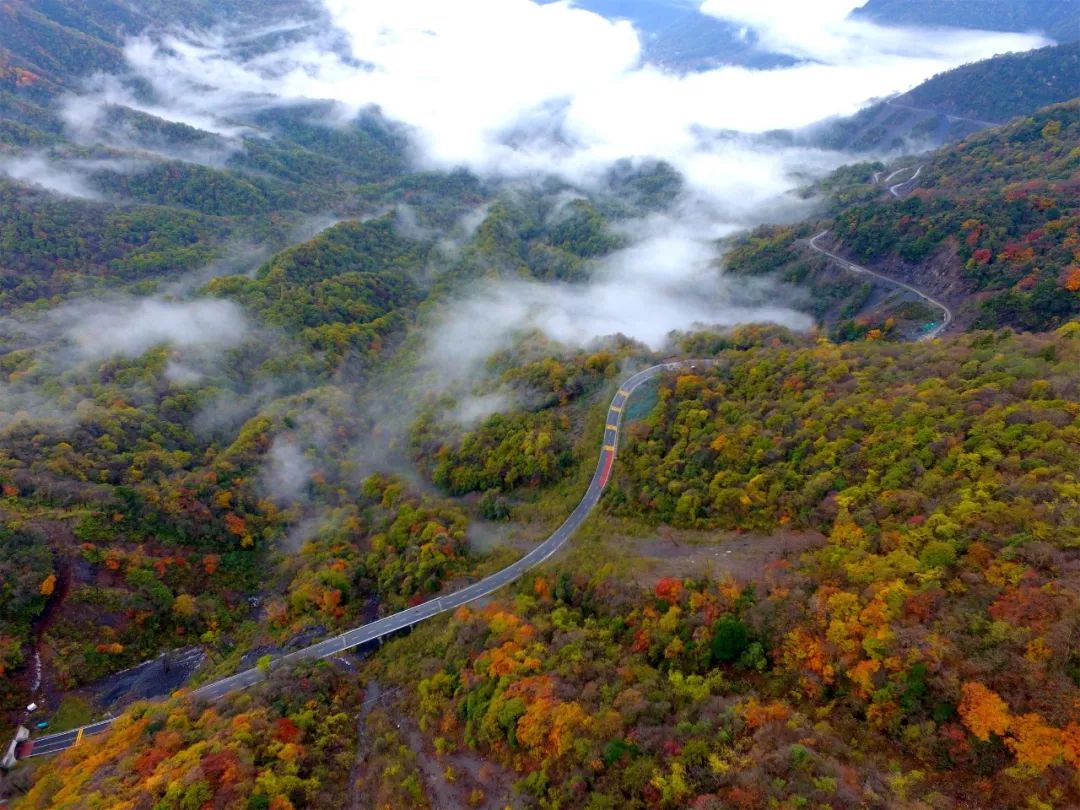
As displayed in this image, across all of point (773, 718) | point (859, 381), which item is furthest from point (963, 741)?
point (859, 381)

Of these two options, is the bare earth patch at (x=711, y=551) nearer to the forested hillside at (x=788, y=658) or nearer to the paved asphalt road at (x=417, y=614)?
the forested hillside at (x=788, y=658)

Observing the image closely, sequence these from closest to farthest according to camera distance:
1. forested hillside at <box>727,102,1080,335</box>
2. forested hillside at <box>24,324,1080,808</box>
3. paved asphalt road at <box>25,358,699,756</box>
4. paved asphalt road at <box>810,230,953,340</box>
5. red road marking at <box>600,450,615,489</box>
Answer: forested hillside at <box>24,324,1080,808</box> → paved asphalt road at <box>25,358,699,756</box> → red road marking at <box>600,450,615,489</box> → forested hillside at <box>727,102,1080,335</box> → paved asphalt road at <box>810,230,953,340</box>

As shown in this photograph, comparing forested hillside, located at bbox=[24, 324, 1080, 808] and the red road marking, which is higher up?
the red road marking

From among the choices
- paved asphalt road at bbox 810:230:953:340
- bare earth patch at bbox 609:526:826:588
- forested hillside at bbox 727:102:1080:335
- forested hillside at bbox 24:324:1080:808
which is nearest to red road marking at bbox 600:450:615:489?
forested hillside at bbox 24:324:1080:808

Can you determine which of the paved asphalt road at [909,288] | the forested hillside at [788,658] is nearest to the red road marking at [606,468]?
the forested hillside at [788,658]

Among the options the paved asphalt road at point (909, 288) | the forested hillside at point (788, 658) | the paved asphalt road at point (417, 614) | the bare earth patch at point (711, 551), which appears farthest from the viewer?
the paved asphalt road at point (909, 288)

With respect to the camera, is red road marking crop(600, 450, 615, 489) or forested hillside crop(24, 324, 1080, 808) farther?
red road marking crop(600, 450, 615, 489)

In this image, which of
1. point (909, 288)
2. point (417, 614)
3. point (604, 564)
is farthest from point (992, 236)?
point (417, 614)

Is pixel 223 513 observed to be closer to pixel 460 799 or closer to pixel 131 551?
pixel 131 551

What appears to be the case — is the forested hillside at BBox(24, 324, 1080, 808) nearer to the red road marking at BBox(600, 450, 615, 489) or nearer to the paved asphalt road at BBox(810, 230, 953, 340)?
the red road marking at BBox(600, 450, 615, 489)
